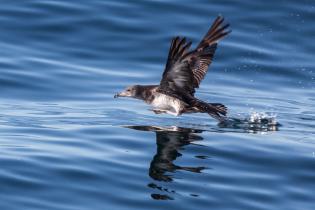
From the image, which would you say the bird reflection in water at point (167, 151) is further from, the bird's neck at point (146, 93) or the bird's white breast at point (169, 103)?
the bird's neck at point (146, 93)

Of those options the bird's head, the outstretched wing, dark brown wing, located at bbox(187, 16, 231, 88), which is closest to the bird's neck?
the bird's head

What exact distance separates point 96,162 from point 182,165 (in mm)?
924

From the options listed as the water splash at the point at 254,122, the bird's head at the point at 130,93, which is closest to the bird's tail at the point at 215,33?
the water splash at the point at 254,122

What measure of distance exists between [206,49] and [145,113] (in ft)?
4.88

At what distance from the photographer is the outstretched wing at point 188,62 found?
10.2 meters

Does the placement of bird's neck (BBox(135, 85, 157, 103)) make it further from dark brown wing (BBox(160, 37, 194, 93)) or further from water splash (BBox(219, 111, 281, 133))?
water splash (BBox(219, 111, 281, 133))

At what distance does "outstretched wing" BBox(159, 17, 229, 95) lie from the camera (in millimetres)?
10219

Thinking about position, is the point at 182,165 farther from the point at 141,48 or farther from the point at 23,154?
the point at 141,48

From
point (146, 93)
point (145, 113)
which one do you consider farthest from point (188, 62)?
point (145, 113)

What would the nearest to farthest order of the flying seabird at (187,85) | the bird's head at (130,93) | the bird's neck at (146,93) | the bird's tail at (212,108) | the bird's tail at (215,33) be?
the flying seabird at (187,85), the bird's tail at (212,108), the bird's tail at (215,33), the bird's neck at (146,93), the bird's head at (130,93)

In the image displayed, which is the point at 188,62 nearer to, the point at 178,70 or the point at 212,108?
the point at 178,70

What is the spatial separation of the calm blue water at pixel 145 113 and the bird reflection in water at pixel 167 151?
23 millimetres

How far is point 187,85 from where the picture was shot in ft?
36.7

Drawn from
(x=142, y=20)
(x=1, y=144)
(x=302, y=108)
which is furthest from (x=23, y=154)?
(x=142, y=20)
